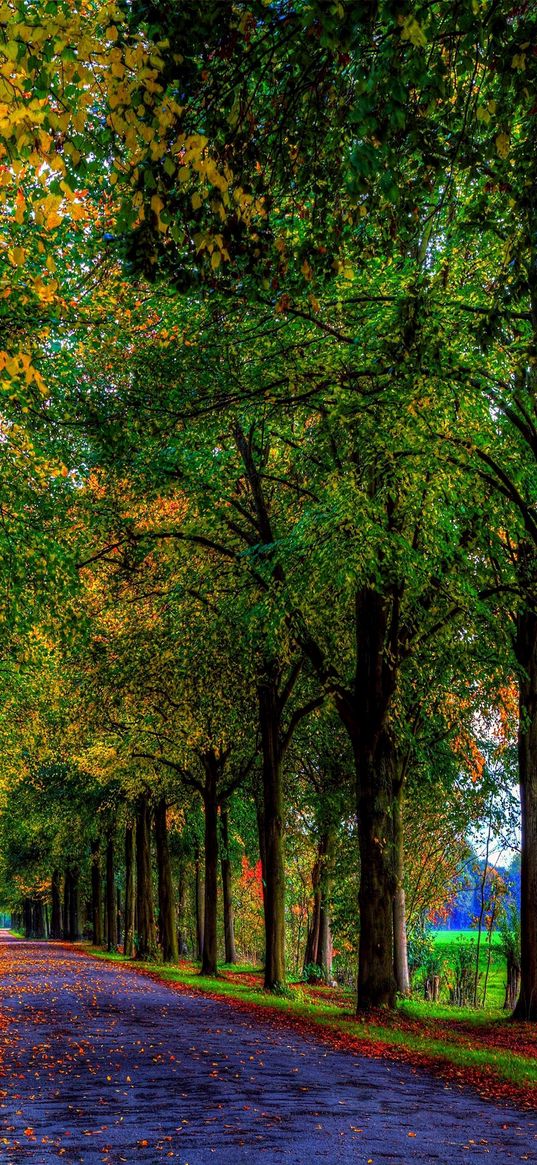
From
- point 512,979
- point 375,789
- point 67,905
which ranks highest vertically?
point 375,789

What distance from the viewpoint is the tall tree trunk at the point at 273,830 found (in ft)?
76.0

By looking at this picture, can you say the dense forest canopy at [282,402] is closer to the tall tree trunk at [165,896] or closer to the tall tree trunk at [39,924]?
the tall tree trunk at [165,896]

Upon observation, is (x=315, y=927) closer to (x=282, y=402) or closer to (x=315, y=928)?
(x=315, y=928)

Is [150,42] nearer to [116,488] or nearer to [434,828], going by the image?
[116,488]

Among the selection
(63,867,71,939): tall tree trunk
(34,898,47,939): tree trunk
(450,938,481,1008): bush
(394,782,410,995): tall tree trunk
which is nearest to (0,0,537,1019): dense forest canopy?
(394,782,410,995): tall tree trunk

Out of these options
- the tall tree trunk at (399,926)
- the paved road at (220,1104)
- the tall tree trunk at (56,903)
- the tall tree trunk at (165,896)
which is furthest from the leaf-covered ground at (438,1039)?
the tall tree trunk at (56,903)

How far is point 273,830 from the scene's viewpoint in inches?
915

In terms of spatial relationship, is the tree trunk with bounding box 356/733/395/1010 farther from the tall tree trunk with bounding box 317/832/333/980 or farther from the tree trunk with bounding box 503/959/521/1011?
the tree trunk with bounding box 503/959/521/1011

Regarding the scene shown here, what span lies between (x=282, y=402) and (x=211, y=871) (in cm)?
2100

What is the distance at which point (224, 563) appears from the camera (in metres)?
20.8

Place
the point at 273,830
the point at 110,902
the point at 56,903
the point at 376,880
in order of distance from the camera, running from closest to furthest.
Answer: the point at 376,880 → the point at 273,830 → the point at 110,902 → the point at 56,903

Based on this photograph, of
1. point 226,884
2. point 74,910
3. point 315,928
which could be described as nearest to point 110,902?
point 226,884

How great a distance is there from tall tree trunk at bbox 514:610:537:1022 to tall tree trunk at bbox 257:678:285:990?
21.7 feet

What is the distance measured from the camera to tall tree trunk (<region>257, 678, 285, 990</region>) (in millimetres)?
23172
